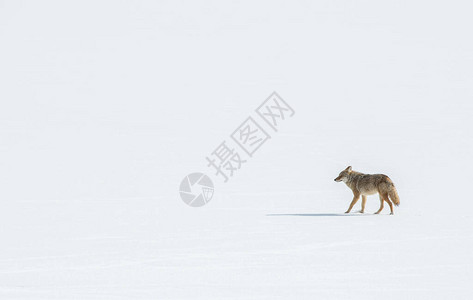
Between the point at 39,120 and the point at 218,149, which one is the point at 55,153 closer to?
the point at 218,149

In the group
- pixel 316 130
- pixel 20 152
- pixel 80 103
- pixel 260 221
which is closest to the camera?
pixel 260 221

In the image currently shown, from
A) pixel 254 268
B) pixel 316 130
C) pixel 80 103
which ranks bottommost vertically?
pixel 254 268

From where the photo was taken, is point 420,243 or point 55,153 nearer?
point 420,243

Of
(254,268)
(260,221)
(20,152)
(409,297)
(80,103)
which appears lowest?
(409,297)

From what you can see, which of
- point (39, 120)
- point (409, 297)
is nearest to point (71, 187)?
point (409, 297)

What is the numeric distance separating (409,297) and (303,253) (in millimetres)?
2482

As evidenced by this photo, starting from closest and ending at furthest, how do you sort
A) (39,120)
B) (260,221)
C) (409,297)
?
(409,297), (260,221), (39,120)

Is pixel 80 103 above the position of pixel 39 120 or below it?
above

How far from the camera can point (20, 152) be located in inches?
938

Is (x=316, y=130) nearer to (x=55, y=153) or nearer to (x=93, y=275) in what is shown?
(x=55, y=153)

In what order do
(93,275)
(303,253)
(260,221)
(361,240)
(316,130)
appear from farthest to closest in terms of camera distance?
(316,130) → (260,221) → (361,240) → (303,253) → (93,275)

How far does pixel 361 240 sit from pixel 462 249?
1.34m

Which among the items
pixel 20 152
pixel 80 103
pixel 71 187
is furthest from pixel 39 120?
pixel 71 187

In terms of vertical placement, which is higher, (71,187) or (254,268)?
(71,187)
